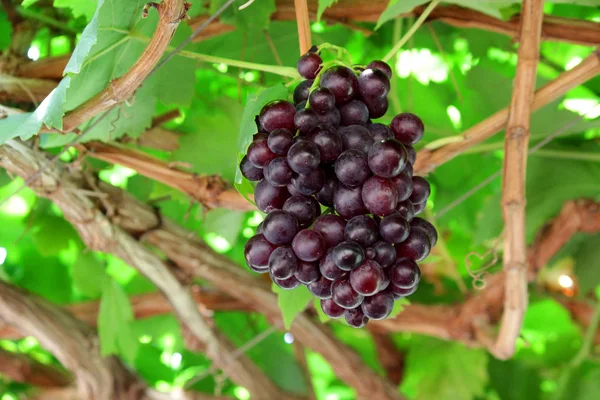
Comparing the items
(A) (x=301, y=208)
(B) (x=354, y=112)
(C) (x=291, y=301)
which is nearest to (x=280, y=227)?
(A) (x=301, y=208)

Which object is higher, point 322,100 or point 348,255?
point 322,100

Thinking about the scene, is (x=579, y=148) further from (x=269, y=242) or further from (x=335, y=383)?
(x=335, y=383)

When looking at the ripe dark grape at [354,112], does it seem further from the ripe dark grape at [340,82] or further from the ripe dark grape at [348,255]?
the ripe dark grape at [348,255]

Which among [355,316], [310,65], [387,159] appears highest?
[310,65]

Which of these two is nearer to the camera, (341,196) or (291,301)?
(341,196)

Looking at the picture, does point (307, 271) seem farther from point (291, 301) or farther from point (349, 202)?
point (291, 301)

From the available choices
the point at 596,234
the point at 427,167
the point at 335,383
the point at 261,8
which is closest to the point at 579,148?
the point at 596,234

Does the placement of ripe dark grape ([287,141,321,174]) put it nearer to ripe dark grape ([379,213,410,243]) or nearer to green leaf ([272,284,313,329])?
ripe dark grape ([379,213,410,243])
